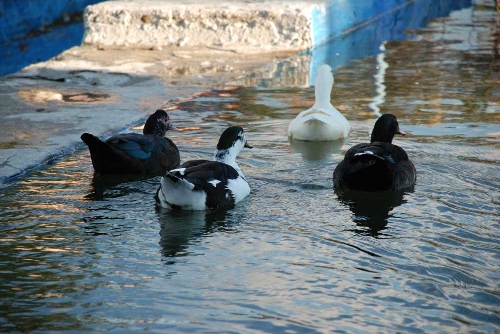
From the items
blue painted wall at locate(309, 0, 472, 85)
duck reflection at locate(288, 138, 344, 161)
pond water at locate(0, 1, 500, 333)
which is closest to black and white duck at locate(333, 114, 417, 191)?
pond water at locate(0, 1, 500, 333)

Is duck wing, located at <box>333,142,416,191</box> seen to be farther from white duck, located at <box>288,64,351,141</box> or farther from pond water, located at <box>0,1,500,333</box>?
white duck, located at <box>288,64,351,141</box>

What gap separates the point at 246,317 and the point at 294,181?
2.72m

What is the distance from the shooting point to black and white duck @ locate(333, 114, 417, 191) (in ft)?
21.5

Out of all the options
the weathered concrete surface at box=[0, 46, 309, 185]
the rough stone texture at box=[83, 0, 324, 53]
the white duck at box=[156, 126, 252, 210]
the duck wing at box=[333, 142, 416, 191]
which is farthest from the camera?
the rough stone texture at box=[83, 0, 324, 53]

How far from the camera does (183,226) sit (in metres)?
5.85

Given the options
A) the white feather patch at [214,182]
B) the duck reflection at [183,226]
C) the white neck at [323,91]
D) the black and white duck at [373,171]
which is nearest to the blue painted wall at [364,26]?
the white neck at [323,91]

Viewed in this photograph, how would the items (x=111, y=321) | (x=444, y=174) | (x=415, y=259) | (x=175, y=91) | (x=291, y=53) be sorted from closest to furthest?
(x=111, y=321)
(x=415, y=259)
(x=444, y=174)
(x=175, y=91)
(x=291, y=53)

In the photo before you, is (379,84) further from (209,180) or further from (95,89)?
(209,180)

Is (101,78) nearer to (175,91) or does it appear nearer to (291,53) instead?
(175,91)

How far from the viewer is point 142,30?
45.1 ft

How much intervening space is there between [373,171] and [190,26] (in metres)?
7.73

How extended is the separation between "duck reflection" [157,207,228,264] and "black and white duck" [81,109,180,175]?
0.91 metres

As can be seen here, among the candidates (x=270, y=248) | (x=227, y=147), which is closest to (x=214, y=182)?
(x=227, y=147)

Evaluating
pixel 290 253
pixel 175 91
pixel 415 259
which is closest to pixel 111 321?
pixel 290 253
